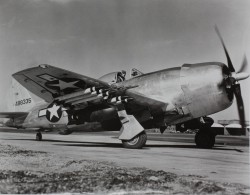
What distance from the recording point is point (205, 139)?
1351 centimetres

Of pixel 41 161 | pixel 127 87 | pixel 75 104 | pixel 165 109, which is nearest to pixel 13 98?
pixel 75 104

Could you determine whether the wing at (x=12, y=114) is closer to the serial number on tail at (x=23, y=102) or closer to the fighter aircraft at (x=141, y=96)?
the serial number on tail at (x=23, y=102)

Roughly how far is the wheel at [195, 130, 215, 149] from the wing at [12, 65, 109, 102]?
451 cm

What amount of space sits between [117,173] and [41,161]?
246 centimetres

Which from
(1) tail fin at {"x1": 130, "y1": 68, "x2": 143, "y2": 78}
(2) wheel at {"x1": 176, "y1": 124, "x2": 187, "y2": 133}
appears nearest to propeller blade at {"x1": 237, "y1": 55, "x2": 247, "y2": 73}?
(2) wheel at {"x1": 176, "y1": 124, "x2": 187, "y2": 133}

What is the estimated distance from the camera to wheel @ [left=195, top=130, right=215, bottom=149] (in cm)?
1341

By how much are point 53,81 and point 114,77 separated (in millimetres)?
2541

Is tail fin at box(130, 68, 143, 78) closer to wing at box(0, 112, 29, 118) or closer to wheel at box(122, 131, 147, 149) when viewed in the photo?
→ wheel at box(122, 131, 147, 149)

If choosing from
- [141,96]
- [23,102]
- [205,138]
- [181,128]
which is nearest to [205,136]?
[205,138]

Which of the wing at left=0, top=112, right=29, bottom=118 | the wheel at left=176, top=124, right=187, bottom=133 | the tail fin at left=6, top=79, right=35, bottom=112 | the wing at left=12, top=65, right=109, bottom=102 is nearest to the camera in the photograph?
the wing at left=12, top=65, right=109, bottom=102

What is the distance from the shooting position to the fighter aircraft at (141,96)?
11.6m

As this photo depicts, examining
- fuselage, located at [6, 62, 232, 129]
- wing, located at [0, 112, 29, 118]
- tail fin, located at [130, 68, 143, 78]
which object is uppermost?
tail fin, located at [130, 68, 143, 78]

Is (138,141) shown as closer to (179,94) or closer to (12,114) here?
(179,94)

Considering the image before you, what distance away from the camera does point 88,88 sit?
12375 mm
